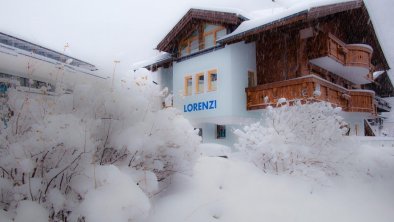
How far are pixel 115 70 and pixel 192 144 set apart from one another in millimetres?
2115

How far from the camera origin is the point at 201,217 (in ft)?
18.4

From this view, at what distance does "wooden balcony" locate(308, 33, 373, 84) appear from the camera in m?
15.0

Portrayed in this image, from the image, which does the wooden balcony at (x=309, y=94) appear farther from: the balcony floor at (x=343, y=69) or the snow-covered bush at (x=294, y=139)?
the snow-covered bush at (x=294, y=139)

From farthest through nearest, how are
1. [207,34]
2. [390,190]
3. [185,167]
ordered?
[207,34], [390,190], [185,167]

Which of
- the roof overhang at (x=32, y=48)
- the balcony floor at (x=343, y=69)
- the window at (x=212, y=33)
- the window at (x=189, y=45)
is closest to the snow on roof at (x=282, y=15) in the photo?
the window at (x=212, y=33)

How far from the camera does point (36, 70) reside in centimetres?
1020

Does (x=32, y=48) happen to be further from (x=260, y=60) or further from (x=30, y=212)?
(x=30, y=212)

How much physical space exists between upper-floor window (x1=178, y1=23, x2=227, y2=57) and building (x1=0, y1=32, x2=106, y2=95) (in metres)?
5.99

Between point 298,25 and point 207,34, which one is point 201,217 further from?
point 207,34

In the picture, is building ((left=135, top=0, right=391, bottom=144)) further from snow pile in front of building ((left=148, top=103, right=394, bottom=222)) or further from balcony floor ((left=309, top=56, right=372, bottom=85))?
snow pile in front of building ((left=148, top=103, right=394, bottom=222))

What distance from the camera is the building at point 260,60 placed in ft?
47.5

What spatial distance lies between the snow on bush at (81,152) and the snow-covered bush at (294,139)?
3860 millimetres

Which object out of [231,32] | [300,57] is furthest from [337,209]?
[231,32]

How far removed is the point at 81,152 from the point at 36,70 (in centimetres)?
706
